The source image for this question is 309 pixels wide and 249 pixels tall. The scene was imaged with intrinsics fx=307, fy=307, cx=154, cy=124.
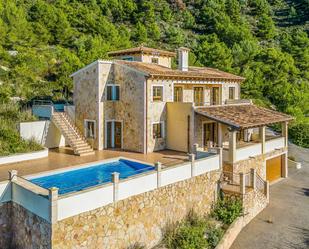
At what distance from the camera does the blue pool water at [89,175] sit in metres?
15.2

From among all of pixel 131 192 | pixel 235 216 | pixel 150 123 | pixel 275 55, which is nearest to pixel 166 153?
pixel 150 123

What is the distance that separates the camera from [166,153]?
2248cm

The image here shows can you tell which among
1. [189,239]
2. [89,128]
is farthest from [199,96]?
[189,239]

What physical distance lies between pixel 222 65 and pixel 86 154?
2760cm

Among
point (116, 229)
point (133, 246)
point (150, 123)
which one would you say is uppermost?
point (150, 123)

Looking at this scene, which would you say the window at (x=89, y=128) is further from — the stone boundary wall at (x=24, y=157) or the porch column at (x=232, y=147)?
the porch column at (x=232, y=147)

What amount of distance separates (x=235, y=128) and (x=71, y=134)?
12.4 m

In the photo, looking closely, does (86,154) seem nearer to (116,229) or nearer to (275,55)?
(116,229)

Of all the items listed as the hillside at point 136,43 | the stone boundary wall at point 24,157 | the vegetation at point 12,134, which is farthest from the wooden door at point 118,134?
the hillside at point 136,43

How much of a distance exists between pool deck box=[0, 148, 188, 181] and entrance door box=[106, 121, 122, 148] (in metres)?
1.47

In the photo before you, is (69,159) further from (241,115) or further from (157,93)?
(241,115)

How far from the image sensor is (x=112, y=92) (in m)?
24.4

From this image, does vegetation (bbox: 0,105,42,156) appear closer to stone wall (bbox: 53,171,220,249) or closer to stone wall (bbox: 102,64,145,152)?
stone wall (bbox: 102,64,145,152)

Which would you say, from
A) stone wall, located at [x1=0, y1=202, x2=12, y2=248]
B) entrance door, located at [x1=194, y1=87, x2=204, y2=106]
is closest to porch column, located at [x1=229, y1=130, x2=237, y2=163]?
entrance door, located at [x1=194, y1=87, x2=204, y2=106]
